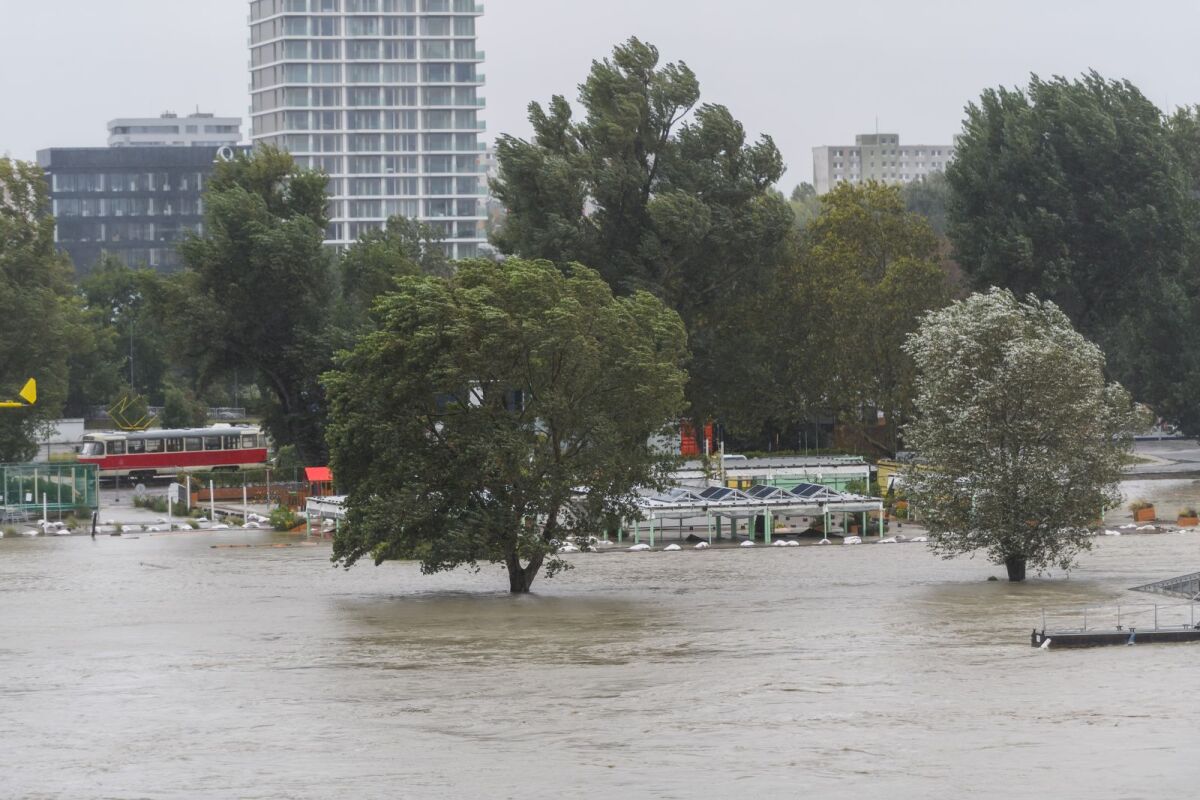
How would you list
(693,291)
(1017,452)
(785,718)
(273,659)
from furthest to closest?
1. (693,291)
2. (1017,452)
3. (273,659)
4. (785,718)

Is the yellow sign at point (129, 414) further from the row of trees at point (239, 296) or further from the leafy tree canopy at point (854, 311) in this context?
the leafy tree canopy at point (854, 311)

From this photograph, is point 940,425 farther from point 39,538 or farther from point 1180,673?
point 39,538

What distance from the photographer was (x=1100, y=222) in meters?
88.2

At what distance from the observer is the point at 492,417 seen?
48.3 metres

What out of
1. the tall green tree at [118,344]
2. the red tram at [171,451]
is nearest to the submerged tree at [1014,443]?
the red tram at [171,451]

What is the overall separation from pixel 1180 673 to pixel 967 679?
3541mm

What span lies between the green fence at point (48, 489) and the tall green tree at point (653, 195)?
72.6 feet

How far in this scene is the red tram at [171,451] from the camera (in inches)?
3964

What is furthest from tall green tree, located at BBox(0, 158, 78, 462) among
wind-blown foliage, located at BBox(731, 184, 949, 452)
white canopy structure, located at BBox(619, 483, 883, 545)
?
white canopy structure, located at BBox(619, 483, 883, 545)

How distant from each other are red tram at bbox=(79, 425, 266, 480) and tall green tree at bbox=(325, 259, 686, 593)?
54502 millimetres

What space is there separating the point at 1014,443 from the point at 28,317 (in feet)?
197

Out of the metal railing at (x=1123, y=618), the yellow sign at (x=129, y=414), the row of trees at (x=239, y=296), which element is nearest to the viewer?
the metal railing at (x=1123, y=618)

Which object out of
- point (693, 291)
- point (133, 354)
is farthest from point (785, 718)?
point (133, 354)

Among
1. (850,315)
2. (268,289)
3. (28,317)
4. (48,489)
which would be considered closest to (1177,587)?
(850,315)
